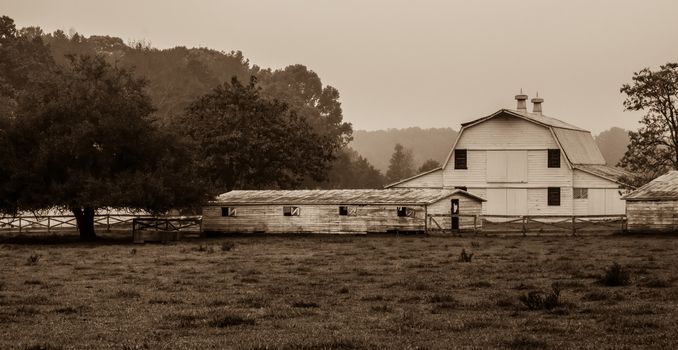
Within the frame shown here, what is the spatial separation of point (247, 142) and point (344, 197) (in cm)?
1468

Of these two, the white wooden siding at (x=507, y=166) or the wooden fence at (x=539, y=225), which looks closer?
the wooden fence at (x=539, y=225)

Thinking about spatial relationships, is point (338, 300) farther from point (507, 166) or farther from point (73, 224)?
point (507, 166)

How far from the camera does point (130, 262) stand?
3328cm

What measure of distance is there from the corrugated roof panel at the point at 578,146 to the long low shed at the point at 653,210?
50.0ft

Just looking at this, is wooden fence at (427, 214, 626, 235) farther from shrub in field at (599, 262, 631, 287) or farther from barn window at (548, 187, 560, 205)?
shrub in field at (599, 262, 631, 287)

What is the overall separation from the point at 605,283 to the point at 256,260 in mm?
14563

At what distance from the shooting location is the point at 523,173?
67500mm

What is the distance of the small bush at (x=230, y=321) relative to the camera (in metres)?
16.7

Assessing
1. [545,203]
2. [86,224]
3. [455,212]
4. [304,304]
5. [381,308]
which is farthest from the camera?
[545,203]

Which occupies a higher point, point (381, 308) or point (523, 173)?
point (523, 173)

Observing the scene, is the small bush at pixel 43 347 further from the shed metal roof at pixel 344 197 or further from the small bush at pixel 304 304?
the shed metal roof at pixel 344 197

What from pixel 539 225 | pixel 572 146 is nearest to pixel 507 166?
pixel 572 146

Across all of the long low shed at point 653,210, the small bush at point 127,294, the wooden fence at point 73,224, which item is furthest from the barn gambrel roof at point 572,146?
the small bush at point 127,294

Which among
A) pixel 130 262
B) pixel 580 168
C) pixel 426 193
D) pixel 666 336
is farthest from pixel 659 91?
pixel 666 336
